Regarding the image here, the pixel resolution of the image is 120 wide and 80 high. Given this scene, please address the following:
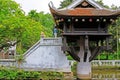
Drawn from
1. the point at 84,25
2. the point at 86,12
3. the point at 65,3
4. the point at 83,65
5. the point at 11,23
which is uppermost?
the point at 65,3

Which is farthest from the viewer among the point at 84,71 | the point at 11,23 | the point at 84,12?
the point at 11,23

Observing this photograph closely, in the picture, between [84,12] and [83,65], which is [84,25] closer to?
[84,12]

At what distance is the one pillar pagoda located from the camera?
14758mm

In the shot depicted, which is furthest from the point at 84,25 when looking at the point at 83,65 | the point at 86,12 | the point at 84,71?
the point at 84,71

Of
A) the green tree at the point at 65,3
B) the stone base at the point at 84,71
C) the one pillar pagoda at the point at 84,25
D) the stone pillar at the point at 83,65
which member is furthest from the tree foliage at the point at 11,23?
the green tree at the point at 65,3

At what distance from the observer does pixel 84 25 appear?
15.5 m

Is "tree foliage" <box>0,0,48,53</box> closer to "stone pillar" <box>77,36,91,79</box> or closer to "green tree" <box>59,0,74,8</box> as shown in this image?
"stone pillar" <box>77,36,91,79</box>

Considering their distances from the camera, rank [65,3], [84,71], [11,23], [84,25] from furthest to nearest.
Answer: [65,3], [11,23], [84,71], [84,25]

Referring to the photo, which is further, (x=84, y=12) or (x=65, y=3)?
(x=65, y=3)

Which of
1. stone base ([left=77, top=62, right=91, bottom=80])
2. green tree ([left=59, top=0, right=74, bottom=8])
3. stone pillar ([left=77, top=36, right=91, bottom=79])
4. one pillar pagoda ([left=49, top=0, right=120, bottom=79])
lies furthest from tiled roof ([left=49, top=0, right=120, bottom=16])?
green tree ([left=59, top=0, right=74, bottom=8])

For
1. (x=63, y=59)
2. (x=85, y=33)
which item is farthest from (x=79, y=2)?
(x=63, y=59)

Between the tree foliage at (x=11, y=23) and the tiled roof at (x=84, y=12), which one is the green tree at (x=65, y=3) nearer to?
the tree foliage at (x=11, y=23)

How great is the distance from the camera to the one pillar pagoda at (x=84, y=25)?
14758 mm

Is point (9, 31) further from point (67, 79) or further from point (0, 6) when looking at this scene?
point (67, 79)
